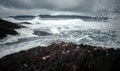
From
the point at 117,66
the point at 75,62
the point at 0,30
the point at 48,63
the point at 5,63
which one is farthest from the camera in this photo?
the point at 0,30

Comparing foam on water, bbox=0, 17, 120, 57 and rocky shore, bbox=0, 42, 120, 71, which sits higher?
rocky shore, bbox=0, 42, 120, 71

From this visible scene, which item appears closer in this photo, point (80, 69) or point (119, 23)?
Result: point (80, 69)

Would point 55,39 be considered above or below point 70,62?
below

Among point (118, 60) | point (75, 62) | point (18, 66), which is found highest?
point (118, 60)

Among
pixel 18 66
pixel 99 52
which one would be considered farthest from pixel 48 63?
pixel 99 52

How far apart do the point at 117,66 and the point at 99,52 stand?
217 cm

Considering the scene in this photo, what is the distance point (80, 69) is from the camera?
6074mm

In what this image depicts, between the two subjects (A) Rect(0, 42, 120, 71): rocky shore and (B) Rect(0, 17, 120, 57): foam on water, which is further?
(B) Rect(0, 17, 120, 57): foam on water

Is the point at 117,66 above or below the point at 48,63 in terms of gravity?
above

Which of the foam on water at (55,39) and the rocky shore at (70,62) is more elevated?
the rocky shore at (70,62)

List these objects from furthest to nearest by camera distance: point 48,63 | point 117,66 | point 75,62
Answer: point 48,63
point 75,62
point 117,66

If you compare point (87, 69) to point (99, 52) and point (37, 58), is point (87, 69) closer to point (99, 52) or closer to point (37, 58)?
point (99, 52)

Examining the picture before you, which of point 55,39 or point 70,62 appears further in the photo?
point 55,39

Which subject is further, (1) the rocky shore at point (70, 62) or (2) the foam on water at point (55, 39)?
(2) the foam on water at point (55, 39)
